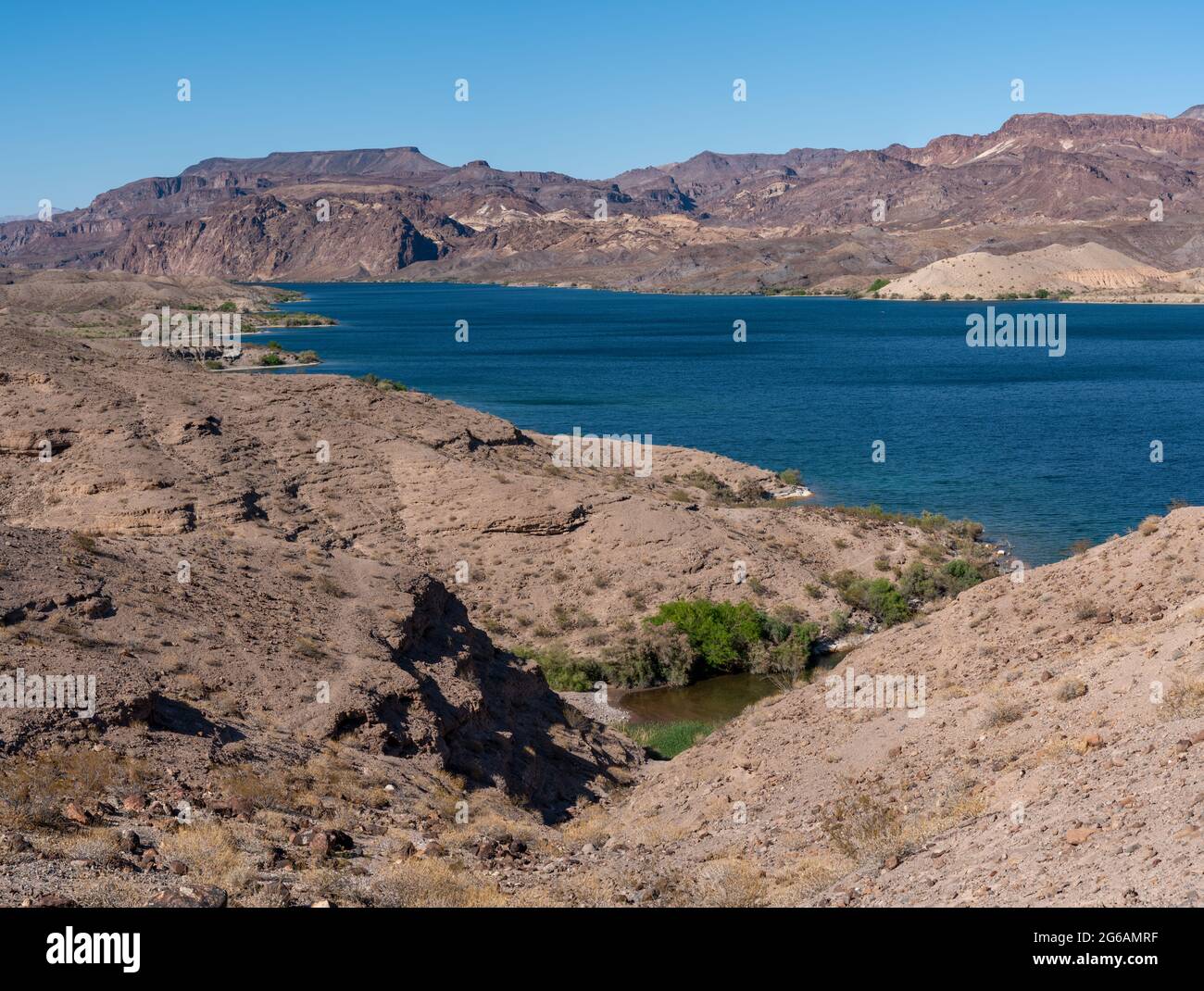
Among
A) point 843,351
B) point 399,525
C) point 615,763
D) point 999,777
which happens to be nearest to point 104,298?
point 843,351

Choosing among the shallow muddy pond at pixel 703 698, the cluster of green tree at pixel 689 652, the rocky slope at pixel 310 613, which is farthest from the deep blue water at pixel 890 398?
the shallow muddy pond at pixel 703 698

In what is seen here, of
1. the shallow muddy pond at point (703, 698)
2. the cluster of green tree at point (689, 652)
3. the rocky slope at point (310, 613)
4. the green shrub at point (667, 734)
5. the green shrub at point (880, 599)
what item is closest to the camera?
the rocky slope at point (310, 613)

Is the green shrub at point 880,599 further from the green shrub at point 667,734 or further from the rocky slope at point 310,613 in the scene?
the green shrub at point 667,734

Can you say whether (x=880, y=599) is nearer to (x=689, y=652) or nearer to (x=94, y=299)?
(x=689, y=652)

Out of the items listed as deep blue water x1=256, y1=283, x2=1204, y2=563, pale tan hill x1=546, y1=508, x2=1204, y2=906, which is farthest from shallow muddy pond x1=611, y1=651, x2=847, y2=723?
deep blue water x1=256, y1=283, x2=1204, y2=563

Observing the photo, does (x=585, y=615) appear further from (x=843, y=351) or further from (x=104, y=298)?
(x=104, y=298)
